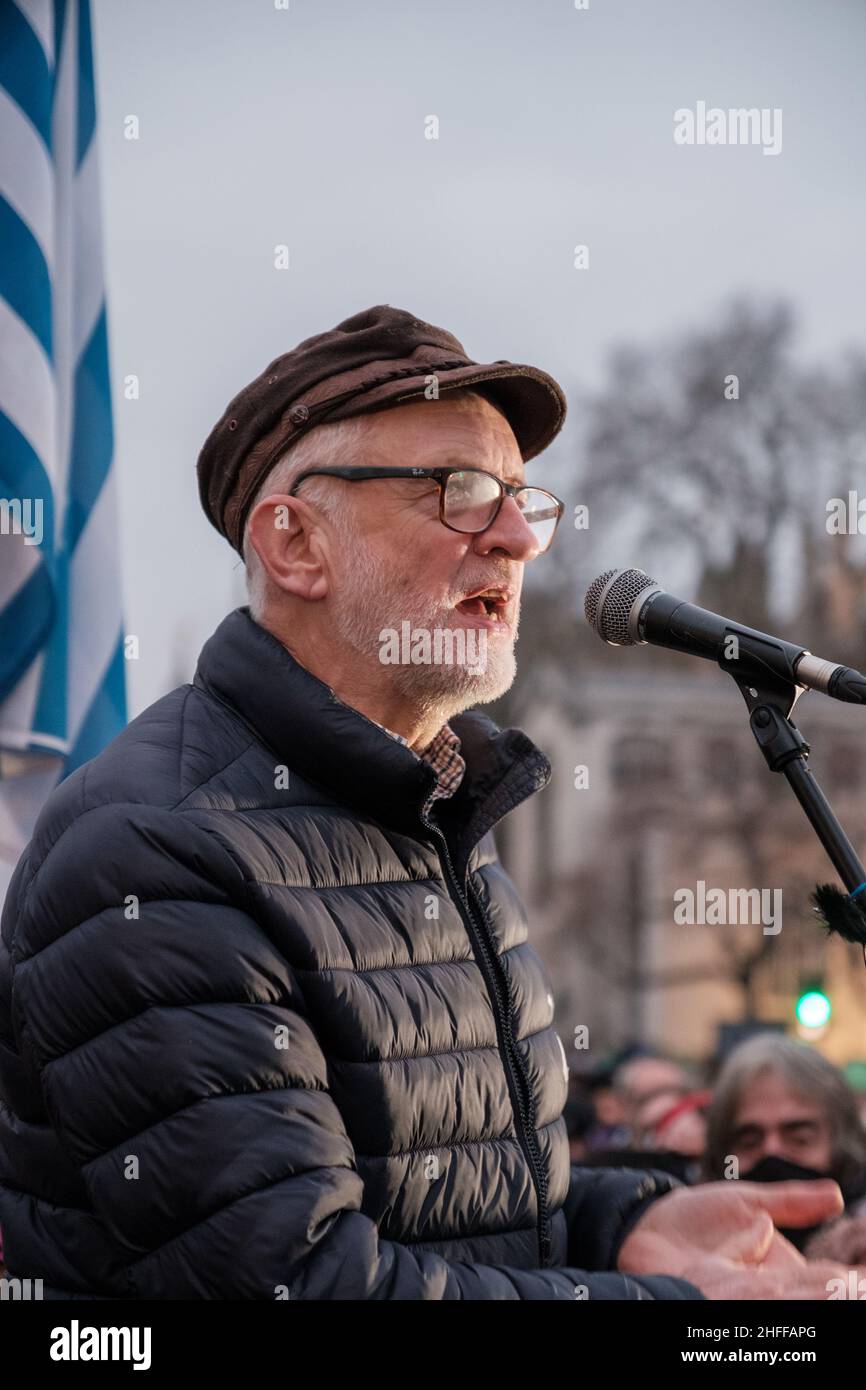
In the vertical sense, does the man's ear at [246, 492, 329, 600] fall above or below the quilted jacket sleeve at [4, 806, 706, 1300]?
above

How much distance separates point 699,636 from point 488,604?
0.51 metres

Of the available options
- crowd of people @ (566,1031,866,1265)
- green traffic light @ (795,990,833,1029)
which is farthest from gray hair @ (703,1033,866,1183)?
green traffic light @ (795,990,833,1029)

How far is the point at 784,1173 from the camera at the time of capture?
13.5 feet

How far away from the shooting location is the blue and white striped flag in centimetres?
479

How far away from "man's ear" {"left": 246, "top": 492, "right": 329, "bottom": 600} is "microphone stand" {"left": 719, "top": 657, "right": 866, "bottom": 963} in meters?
0.83

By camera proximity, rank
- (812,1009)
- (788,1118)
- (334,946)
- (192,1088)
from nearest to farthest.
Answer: (192,1088), (334,946), (788,1118), (812,1009)

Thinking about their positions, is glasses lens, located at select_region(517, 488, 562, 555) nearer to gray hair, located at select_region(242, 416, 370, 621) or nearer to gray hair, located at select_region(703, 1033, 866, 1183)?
gray hair, located at select_region(242, 416, 370, 621)

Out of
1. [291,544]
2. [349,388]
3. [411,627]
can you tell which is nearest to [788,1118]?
[411,627]

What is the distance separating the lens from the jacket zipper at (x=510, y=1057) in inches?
104

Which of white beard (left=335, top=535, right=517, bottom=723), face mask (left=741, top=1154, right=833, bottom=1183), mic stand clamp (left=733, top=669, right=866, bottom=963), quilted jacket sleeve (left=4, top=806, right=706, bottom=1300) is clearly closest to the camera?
quilted jacket sleeve (left=4, top=806, right=706, bottom=1300)

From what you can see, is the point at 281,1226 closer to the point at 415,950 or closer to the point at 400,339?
the point at 415,950

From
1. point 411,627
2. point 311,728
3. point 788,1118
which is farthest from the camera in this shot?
point 788,1118

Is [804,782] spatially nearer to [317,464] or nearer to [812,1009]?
[317,464]

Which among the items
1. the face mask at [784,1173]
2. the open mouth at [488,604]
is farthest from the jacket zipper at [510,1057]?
the face mask at [784,1173]
